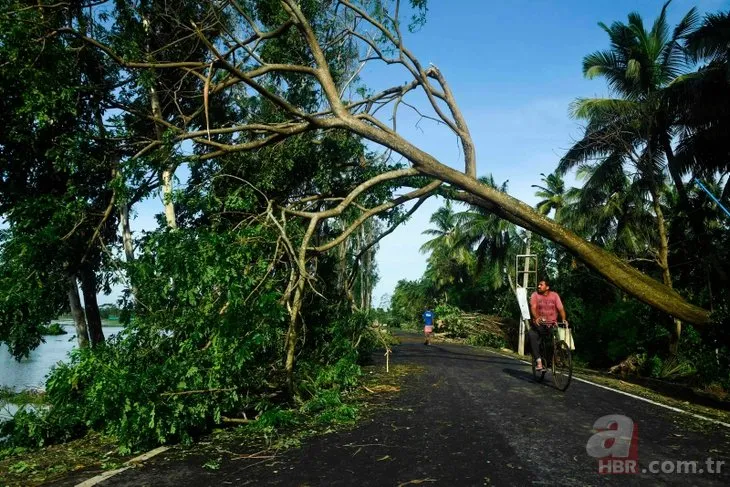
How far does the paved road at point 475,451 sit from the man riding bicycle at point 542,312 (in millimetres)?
1673

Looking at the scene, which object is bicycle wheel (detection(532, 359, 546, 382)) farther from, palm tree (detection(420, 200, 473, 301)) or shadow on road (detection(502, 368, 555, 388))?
palm tree (detection(420, 200, 473, 301))

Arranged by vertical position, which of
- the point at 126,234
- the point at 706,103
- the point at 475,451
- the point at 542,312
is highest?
the point at 706,103

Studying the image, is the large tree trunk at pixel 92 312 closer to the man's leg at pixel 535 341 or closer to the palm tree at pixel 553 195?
the man's leg at pixel 535 341

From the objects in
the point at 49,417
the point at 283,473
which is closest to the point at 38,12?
the point at 49,417

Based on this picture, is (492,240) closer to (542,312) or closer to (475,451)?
(542,312)

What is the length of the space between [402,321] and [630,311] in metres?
38.4

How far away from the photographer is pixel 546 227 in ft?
35.0

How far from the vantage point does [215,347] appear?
6.45 meters

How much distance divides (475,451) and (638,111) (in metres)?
16.1

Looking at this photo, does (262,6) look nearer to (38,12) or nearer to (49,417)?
(38,12)

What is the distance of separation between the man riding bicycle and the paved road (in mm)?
1673

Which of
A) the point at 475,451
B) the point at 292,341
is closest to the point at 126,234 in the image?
the point at 292,341

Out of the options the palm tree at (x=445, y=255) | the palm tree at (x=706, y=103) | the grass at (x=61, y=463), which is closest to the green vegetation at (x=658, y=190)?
the palm tree at (x=706, y=103)

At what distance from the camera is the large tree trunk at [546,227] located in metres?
9.99
